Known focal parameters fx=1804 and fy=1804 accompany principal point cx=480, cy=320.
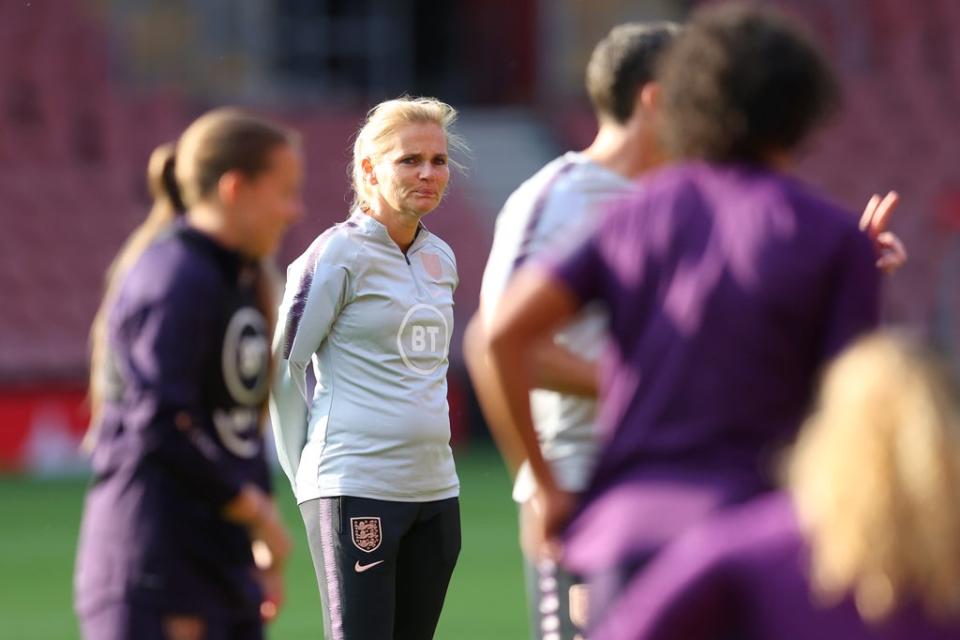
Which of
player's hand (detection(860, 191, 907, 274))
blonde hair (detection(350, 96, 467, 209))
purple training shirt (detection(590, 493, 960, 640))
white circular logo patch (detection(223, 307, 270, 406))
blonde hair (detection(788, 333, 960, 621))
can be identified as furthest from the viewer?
blonde hair (detection(350, 96, 467, 209))

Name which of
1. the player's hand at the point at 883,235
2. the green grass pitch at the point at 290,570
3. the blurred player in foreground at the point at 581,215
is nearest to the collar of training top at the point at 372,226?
the blurred player in foreground at the point at 581,215

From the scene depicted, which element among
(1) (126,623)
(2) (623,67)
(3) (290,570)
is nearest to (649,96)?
(2) (623,67)

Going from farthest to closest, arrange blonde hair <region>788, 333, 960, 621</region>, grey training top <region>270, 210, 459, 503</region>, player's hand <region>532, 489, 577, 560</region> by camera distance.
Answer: grey training top <region>270, 210, 459, 503</region>
player's hand <region>532, 489, 577, 560</region>
blonde hair <region>788, 333, 960, 621</region>

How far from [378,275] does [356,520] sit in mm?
663

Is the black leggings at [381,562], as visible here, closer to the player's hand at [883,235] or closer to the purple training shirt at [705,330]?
the player's hand at [883,235]

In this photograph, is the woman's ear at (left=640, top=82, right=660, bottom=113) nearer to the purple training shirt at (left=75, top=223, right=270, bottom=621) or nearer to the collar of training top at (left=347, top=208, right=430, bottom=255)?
the collar of training top at (left=347, top=208, right=430, bottom=255)

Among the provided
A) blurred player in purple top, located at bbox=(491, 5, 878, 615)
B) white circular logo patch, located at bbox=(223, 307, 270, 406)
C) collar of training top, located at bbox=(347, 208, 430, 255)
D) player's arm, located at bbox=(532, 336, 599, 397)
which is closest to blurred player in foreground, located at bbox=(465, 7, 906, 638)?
player's arm, located at bbox=(532, 336, 599, 397)

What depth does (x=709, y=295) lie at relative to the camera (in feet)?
9.34

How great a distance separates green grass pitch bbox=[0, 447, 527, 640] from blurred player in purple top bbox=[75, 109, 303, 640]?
4501 millimetres

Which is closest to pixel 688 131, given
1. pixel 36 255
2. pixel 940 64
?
pixel 36 255

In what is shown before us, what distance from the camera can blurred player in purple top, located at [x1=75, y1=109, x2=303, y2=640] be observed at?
3.44 m

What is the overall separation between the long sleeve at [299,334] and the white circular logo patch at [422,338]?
19cm

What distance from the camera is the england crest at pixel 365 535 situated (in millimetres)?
4680

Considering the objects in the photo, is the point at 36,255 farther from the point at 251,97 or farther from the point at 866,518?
the point at 866,518
